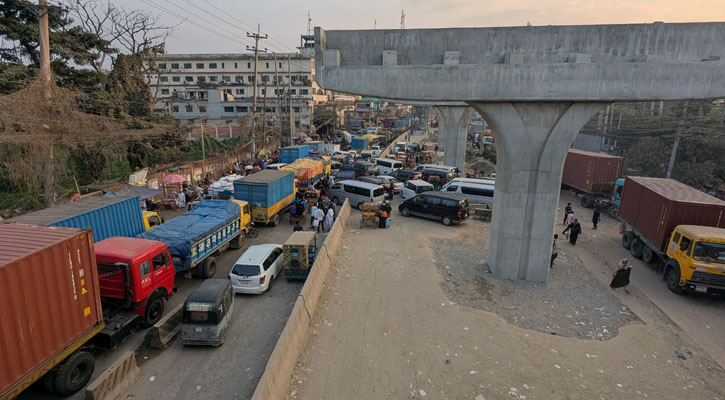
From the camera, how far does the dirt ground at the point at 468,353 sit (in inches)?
305

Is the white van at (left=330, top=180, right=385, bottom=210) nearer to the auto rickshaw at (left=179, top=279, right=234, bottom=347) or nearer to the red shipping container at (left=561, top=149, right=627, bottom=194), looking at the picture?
the red shipping container at (left=561, top=149, right=627, bottom=194)

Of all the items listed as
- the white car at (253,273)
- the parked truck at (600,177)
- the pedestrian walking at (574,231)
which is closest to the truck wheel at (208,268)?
the white car at (253,273)

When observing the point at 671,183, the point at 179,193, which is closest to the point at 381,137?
the point at 179,193

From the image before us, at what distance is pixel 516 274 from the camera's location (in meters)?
13.1

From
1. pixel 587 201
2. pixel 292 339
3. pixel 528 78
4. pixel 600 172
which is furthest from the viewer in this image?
pixel 587 201

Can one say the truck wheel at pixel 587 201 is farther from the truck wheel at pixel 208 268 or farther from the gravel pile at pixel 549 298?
the truck wheel at pixel 208 268

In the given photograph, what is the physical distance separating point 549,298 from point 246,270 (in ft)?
31.5

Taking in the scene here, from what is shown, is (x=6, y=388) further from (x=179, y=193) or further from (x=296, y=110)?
(x=296, y=110)

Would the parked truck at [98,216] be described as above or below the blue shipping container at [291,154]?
below

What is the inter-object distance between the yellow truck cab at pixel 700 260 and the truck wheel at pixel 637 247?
339 cm

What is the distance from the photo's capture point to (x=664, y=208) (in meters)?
14.0

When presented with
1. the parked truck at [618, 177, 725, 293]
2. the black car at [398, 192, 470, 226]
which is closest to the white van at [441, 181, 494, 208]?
Result: the black car at [398, 192, 470, 226]

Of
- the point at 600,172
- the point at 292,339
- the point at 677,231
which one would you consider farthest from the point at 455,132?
the point at 292,339

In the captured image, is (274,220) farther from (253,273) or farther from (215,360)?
(215,360)
